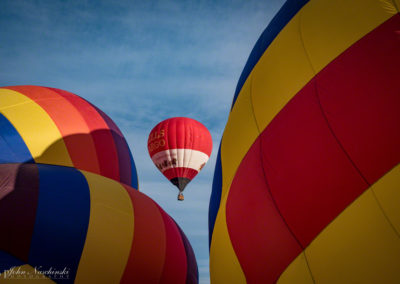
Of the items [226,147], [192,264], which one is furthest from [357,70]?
[192,264]

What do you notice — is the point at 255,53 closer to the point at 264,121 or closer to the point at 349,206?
the point at 264,121

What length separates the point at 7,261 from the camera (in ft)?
11.5

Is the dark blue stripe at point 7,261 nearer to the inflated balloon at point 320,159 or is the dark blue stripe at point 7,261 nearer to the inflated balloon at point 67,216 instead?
the inflated balloon at point 67,216

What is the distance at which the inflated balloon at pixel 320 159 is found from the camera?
2.72 metres

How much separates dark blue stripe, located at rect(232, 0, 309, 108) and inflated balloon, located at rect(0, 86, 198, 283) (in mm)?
2253

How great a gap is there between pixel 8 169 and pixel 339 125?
3941 millimetres

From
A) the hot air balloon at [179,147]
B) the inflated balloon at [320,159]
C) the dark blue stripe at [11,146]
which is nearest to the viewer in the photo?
the inflated balloon at [320,159]

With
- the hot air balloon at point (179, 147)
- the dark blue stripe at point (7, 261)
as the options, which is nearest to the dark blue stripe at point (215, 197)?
the dark blue stripe at point (7, 261)

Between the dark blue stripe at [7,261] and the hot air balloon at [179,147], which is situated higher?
the dark blue stripe at [7,261]

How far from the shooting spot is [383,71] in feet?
9.39

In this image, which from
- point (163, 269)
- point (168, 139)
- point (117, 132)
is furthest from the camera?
point (168, 139)

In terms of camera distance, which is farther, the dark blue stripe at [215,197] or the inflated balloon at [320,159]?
the dark blue stripe at [215,197]

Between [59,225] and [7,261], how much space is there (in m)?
0.63

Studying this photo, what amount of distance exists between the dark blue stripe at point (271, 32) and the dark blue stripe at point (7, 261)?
10.2ft
